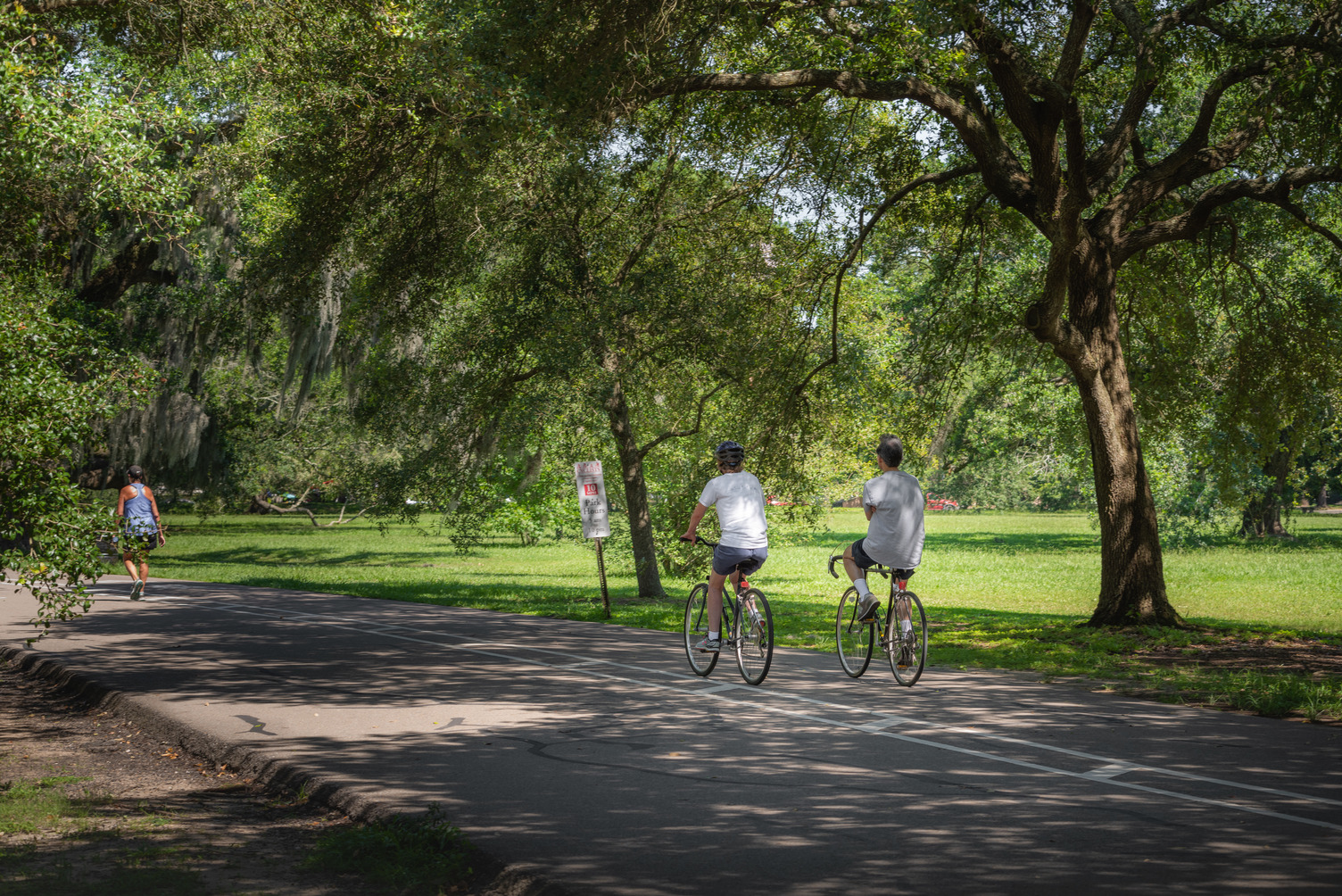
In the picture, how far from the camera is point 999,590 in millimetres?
25859

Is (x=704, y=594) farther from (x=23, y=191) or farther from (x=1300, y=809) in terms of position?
(x=23, y=191)

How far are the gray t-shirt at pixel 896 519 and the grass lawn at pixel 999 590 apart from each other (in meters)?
2.36

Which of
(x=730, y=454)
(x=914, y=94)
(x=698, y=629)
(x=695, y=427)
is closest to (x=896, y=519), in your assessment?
(x=730, y=454)

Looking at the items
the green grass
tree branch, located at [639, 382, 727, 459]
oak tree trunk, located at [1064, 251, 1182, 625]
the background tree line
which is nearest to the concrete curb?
the green grass

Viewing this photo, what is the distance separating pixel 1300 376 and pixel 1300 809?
13.5m

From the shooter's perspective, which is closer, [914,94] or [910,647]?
[910,647]

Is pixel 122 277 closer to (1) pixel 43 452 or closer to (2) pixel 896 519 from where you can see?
(1) pixel 43 452

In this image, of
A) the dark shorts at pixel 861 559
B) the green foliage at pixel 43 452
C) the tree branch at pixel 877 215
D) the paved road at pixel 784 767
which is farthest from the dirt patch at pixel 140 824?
the tree branch at pixel 877 215

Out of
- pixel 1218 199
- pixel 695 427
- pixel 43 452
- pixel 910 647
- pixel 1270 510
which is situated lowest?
pixel 1270 510

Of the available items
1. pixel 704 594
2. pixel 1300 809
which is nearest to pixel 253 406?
pixel 704 594

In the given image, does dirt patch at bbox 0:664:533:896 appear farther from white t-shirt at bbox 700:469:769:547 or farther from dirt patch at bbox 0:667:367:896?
white t-shirt at bbox 700:469:769:547

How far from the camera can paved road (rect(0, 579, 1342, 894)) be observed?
4941mm

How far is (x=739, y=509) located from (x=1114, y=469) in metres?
6.74

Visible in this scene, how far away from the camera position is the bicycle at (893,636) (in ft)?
31.3
